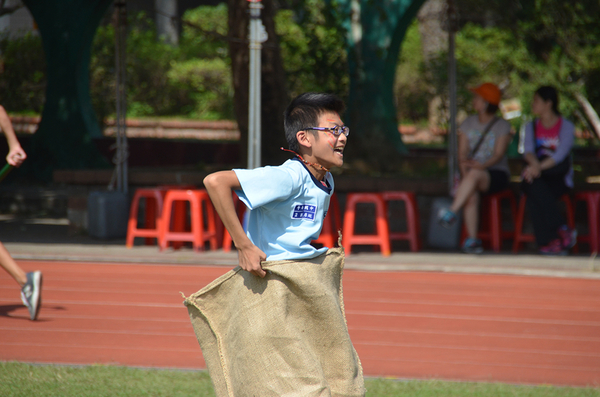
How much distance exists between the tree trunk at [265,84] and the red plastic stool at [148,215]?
5.08ft

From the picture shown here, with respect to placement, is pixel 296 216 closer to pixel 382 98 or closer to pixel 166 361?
pixel 166 361

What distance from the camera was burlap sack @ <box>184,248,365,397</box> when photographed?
102 inches

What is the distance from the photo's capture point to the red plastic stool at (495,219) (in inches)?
310

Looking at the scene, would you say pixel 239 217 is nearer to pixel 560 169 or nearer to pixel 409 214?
pixel 409 214

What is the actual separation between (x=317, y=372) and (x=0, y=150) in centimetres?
1130

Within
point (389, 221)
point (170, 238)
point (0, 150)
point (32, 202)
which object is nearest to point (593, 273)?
point (389, 221)

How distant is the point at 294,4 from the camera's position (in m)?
10.1

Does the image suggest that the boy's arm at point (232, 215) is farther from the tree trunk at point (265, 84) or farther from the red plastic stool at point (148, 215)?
the tree trunk at point (265, 84)

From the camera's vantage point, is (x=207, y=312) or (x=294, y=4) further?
(x=294, y=4)

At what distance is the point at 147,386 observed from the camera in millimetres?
3713

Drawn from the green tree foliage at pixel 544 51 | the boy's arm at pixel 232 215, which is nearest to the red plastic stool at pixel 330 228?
the green tree foliage at pixel 544 51

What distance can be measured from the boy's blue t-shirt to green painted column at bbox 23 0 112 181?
9.57m

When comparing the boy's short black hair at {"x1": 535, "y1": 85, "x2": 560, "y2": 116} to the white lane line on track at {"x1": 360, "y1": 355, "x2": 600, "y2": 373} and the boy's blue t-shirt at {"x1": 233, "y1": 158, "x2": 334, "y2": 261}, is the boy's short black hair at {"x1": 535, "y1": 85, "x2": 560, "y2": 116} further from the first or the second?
the boy's blue t-shirt at {"x1": 233, "y1": 158, "x2": 334, "y2": 261}

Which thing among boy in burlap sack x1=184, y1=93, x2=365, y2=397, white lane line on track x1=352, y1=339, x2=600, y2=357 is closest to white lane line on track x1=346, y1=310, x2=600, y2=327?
white lane line on track x1=352, y1=339, x2=600, y2=357
